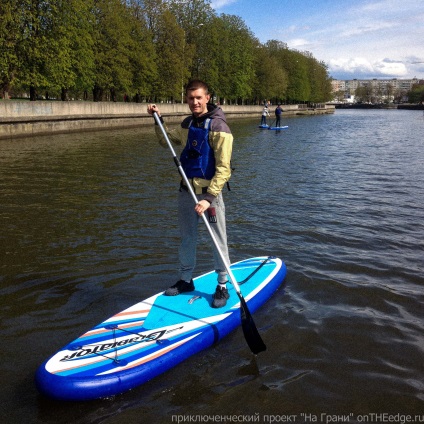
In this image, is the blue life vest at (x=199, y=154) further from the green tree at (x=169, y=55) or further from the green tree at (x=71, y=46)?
the green tree at (x=169, y=55)

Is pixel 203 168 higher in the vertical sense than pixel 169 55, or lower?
lower

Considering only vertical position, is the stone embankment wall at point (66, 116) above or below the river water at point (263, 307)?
above

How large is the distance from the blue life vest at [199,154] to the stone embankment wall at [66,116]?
26172 millimetres

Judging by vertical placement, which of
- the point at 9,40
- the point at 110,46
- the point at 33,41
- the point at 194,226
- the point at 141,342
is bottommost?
the point at 141,342

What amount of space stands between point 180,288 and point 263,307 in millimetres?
1161

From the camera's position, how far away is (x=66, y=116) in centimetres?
3500

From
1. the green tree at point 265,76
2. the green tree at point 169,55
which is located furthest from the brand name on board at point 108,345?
the green tree at point 265,76

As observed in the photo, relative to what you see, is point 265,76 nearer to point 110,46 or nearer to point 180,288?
point 110,46

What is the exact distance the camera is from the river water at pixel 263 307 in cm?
393

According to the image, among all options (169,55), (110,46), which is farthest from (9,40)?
(169,55)

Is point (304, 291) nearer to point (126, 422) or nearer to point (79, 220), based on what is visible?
point (126, 422)

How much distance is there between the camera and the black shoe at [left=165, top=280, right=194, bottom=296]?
18.2ft

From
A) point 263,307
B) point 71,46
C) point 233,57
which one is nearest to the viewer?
point 263,307

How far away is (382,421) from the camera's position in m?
3.77
